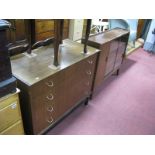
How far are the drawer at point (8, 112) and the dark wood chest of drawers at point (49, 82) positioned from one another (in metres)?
0.11

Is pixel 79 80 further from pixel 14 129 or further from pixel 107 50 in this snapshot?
pixel 14 129

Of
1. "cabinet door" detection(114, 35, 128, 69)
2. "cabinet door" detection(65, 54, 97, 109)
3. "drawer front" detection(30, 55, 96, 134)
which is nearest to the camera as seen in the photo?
"drawer front" detection(30, 55, 96, 134)

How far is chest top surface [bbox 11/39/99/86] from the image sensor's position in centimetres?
131

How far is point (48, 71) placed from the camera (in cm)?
139

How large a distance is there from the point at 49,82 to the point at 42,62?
0.82ft

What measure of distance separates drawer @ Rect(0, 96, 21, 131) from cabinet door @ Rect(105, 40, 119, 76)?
1.57m

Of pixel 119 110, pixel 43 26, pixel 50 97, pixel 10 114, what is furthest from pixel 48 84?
pixel 43 26

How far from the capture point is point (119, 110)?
2.21 meters

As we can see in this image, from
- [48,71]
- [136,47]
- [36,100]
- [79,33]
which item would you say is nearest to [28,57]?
[48,71]

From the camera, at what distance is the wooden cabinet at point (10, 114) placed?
→ 3.67 feet

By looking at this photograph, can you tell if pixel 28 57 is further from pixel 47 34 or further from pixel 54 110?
pixel 47 34

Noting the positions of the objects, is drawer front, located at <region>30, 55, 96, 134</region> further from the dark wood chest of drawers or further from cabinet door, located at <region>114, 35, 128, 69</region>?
cabinet door, located at <region>114, 35, 128, 69</region>

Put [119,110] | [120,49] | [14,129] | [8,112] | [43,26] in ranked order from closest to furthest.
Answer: [8,112] → [14,129] → [119,110] → [120,49] → [43,26]

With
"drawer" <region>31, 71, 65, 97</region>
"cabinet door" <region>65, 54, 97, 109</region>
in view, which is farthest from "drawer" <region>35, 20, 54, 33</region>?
"drawer" <region>31, 71, 65, 97</region>
